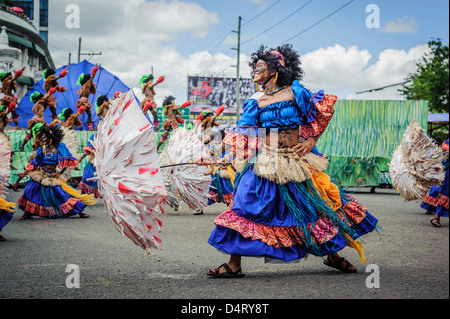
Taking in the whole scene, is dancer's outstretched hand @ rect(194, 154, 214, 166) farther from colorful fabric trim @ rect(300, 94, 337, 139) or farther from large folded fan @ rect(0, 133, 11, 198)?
large folded fan @ rect(0, 133, 11, 198)

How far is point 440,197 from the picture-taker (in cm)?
855

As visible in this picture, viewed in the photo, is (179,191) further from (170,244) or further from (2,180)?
(2,180)

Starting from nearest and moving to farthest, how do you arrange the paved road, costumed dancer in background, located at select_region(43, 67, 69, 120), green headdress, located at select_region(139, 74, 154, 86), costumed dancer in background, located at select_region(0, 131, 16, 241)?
the paved road → costumed dancer in background, located at select_region(0, 131, 16, 241) → green headdress, located at select_region(139, 74, 154, 86) → costumed dancer in background, located at select_region(43, 67, 69, 120)

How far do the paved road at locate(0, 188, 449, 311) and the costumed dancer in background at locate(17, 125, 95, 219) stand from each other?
56.2 inches

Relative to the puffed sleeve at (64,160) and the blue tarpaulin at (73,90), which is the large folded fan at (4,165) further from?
the blue tarpaulin at (73,90)

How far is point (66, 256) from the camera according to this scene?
5086 mm

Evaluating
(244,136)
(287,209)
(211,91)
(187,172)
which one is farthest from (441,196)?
(211,91)

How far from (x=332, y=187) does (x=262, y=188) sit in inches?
24.8

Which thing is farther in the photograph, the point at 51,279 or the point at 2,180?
the point at 2,180

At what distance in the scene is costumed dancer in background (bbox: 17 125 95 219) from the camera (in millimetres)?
8547

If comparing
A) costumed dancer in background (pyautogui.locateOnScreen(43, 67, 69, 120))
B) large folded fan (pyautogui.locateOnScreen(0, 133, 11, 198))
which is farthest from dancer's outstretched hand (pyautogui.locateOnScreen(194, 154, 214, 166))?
costumed dancer in background (pyautogui.locateOnScreen(43, 67, 69, 120))

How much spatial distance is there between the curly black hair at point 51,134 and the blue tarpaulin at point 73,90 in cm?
741

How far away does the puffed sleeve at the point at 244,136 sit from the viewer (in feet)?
14.5
